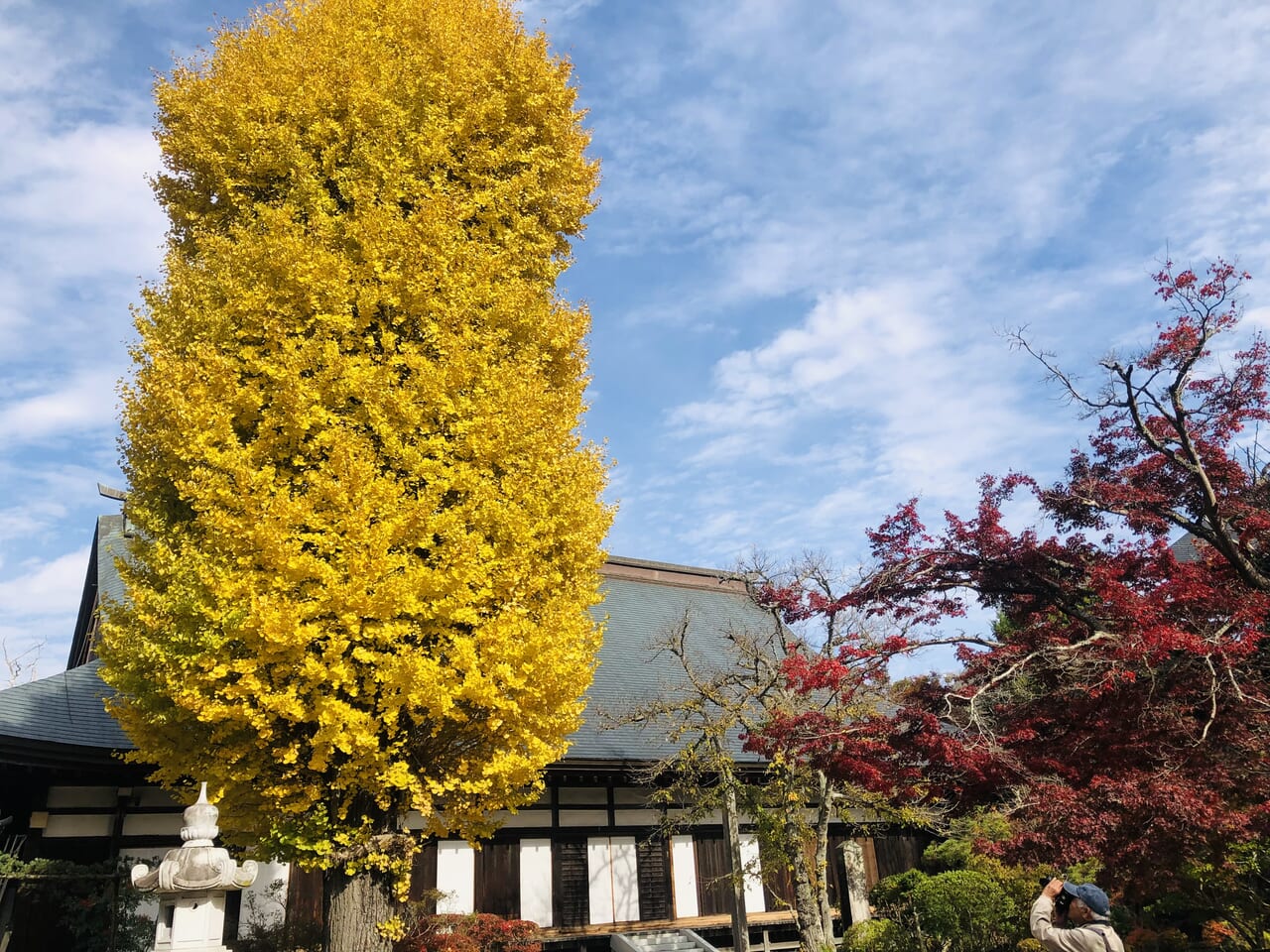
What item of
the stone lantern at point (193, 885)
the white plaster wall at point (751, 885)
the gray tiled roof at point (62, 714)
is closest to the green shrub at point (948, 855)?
the white plaster wall at point (751, 885)

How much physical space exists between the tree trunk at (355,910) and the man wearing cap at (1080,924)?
5411 mm

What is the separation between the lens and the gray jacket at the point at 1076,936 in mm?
4441

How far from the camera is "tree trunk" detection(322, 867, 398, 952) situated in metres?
7.22

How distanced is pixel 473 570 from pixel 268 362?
280 centimetres

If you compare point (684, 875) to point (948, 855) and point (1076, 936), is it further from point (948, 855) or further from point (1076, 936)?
point (1076, 936)

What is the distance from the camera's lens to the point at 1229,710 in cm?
733

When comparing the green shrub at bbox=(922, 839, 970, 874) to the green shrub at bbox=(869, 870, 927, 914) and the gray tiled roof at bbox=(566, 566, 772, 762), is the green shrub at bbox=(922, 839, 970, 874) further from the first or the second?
the gray tiled roof at bbox=(566, 566, 772, 762)

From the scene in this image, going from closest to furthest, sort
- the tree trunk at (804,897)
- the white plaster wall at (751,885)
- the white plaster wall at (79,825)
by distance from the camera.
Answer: the white plaster wall at (79,825) → the tree trunk at (804,897) → the white plaster wall at (751,885)

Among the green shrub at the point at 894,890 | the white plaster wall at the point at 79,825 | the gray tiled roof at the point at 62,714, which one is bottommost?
the green shrub at the point at 894,890

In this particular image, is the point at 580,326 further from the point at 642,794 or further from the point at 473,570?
the point at 642,794

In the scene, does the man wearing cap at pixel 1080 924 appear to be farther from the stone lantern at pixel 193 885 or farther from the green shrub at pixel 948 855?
the green shrub at pixel 948 855

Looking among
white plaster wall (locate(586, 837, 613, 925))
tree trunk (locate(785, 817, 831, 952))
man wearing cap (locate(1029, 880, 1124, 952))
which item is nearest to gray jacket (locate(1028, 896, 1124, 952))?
man wearing cap (locate(1029, 880, 1124, 952))

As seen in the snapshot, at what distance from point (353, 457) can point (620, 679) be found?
1036 cm

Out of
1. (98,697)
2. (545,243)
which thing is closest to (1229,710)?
(545,243)
